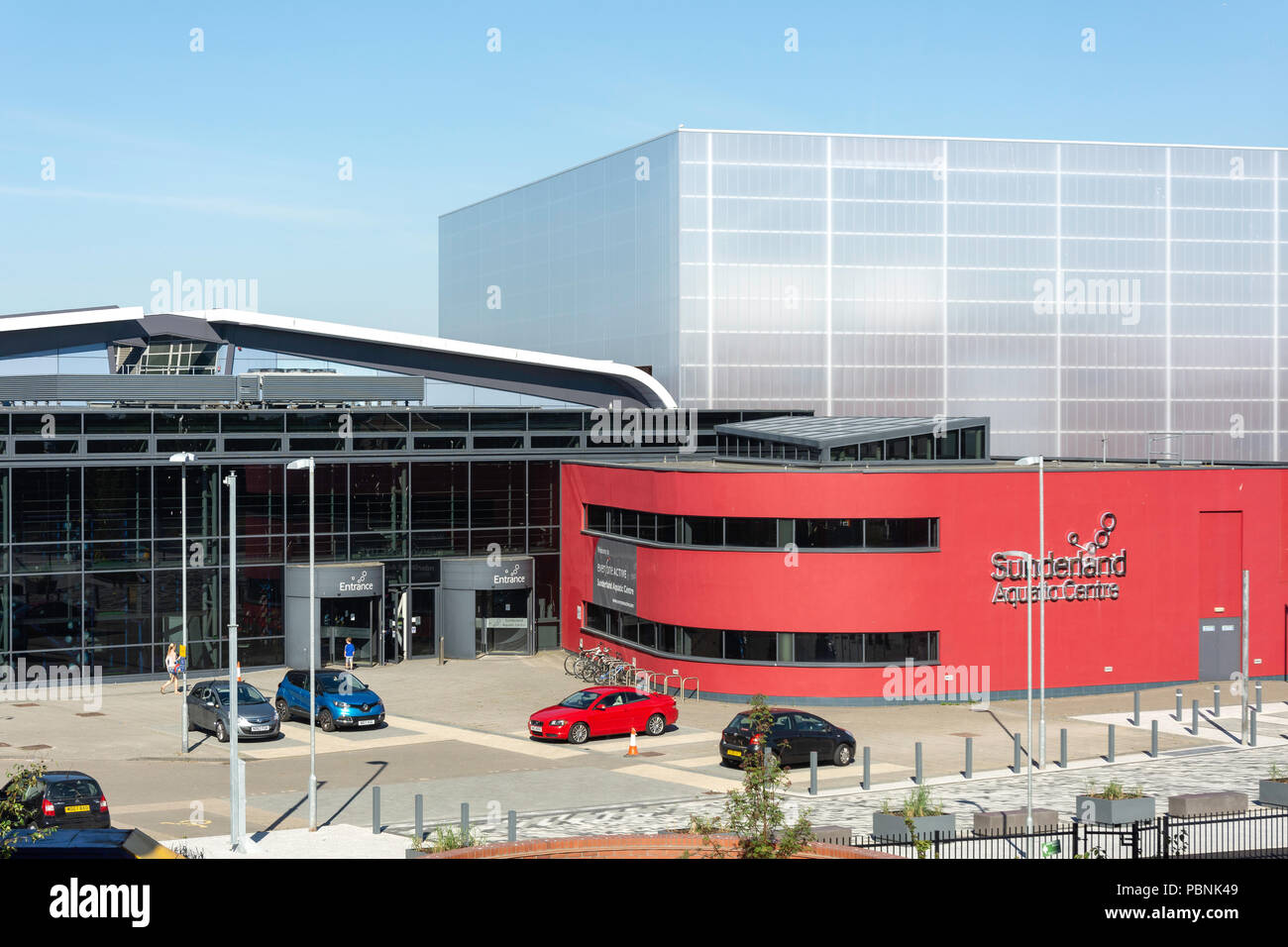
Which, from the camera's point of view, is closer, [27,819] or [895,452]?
[27,819]

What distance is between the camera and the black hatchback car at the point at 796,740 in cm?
3288

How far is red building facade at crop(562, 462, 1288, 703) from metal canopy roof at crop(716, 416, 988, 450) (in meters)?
4.31

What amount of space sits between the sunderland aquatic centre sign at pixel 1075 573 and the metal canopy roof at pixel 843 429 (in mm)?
6522

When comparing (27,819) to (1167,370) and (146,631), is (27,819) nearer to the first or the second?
(146,631)

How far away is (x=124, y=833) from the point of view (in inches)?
861

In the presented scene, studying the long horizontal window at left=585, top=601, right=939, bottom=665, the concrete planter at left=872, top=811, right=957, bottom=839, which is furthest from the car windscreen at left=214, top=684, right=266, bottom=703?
the concrete planter at left=872, top=811, right=957, bottom=839

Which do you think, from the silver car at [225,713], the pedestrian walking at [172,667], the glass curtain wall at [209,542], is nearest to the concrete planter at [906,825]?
the silver car at [225,713]

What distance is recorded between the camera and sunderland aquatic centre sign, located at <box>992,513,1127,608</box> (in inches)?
1676

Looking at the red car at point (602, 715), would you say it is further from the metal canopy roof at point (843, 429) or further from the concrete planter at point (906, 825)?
the concrete planter at point (906, 825)

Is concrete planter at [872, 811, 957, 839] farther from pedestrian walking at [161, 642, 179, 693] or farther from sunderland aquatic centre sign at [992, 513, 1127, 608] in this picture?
pedestrian walking at [161, 642, 179, 693]

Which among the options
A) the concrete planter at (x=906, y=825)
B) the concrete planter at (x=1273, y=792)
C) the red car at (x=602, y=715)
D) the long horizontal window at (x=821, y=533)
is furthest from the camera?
the long horizontal window at (x=821, y=533)

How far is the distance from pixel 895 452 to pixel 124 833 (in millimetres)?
31183
